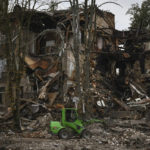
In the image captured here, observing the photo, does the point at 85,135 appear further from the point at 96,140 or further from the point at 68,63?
the point at 68,63

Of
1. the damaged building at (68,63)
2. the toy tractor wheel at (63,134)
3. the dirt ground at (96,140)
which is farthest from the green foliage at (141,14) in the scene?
the toy tractor wheel at (63,134)

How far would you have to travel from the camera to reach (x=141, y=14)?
3027 centimetres

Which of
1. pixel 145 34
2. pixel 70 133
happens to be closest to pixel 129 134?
pixel 70 133

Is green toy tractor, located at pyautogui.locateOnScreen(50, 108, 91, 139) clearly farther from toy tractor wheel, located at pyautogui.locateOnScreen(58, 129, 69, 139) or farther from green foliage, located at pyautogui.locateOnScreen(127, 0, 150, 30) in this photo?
green foliage, located at pyautogui.locateOnScreen(127, 0, 150, 30)

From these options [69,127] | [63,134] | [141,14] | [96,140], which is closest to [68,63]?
[69,127]

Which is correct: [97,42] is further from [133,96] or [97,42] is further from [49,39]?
[133,96]

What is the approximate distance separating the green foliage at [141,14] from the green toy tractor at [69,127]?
21900 millimetres

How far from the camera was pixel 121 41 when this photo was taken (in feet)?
89.8

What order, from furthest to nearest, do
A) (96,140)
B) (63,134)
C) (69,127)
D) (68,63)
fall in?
(68,63) → (69,127) → (63,134) → (96,140)

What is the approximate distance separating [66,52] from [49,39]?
9.24 ft

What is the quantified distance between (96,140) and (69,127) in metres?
1.43

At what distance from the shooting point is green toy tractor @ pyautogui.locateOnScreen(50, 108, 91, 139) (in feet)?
35.0

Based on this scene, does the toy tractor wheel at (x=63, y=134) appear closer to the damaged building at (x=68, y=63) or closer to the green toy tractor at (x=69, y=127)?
the green toy tractor at (x=69, y=127)

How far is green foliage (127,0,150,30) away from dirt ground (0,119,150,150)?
→ 1933 centimetres
